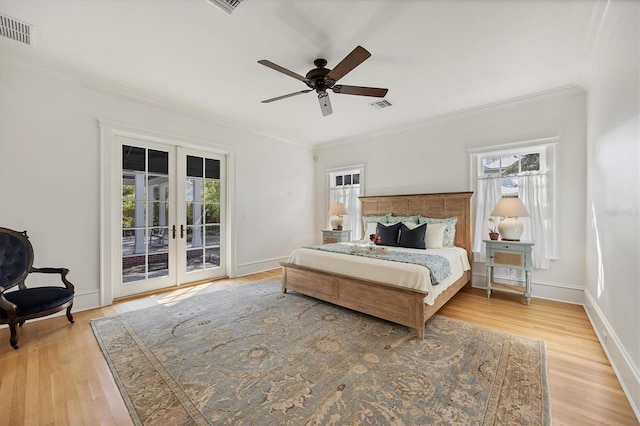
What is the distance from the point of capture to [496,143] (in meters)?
4.01

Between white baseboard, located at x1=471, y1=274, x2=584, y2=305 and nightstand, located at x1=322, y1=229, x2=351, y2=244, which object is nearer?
white baseboard, located at x1=471, y1=274, x2=584, y2=305

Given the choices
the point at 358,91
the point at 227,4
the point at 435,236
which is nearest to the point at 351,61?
the point at 358,91

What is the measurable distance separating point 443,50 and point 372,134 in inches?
107

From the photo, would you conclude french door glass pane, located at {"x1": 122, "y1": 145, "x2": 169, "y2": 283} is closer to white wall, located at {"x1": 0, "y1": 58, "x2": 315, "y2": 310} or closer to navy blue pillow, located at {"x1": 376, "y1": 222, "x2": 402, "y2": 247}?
white wall, located at {"x1": 0, "y1": 58, "x2": 315, "y2": 310}

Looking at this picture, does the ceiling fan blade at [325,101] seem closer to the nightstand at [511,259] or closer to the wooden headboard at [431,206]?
the wooden headboard at [431,206]

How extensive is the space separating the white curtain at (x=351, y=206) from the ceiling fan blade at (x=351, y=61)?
10.9ft

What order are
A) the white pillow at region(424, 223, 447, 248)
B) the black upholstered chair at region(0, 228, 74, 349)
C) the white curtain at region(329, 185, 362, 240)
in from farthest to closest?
the white curtain at region(329, 185, 362, 240)
the white pillow at region(424, 223, 447, 248)
the black upholstered chair at region(0, 228, 74, 349)

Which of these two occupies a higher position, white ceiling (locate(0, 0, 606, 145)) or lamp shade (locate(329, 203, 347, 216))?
white ceiling (locate(0, 0, 606, 145))

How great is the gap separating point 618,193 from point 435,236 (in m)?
2.09

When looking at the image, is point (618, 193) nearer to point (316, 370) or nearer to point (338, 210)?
point (316, 370)

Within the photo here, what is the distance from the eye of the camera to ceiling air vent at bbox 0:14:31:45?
88.9 inches

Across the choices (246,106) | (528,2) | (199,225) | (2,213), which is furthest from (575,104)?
(2,213)

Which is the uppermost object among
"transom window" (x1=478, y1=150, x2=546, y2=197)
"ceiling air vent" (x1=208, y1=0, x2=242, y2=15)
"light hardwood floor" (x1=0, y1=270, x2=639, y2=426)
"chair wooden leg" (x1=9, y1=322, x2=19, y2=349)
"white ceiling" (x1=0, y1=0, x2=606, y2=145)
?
"white ceiling" (x1=0, y1=0, x2=606, y2=145)

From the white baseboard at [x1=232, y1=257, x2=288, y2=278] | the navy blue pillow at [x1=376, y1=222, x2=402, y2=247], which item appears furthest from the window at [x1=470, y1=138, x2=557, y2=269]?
the white baseboard at [x1=232, y1=257, x2=288, y2=278]
